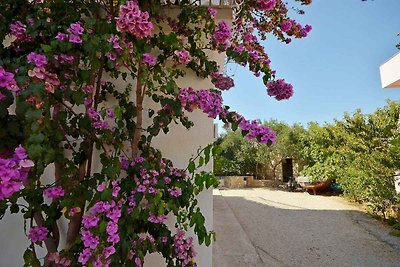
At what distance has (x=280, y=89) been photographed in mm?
2205

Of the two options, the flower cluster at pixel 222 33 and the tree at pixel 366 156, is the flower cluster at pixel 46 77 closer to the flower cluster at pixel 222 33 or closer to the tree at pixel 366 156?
the flower cluster at pixel 222 33

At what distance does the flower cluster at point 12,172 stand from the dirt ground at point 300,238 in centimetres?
318

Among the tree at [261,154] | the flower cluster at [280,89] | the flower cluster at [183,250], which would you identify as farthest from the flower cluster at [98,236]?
the tree at [261,154]

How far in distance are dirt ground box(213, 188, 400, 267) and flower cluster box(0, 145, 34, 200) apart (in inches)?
125

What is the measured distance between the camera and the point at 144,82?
1.83m

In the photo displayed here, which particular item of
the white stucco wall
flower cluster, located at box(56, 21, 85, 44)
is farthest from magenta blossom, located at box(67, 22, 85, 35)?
the white stucco wall

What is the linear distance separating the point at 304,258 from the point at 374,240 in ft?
6.73

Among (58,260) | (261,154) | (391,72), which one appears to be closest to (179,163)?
(58,260)

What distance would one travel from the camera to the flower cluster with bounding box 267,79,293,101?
2.20m

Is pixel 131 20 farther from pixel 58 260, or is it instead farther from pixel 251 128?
pixel 58 260

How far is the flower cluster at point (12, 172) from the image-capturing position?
1039 mm

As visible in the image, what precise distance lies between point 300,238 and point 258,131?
15.2 ft

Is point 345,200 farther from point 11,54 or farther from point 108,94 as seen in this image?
point 11,54

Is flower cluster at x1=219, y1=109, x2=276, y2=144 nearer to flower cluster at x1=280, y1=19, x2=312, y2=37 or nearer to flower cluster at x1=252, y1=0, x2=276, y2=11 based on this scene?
flower cluster at x1=252, y1=0, x2=276, y2=11
